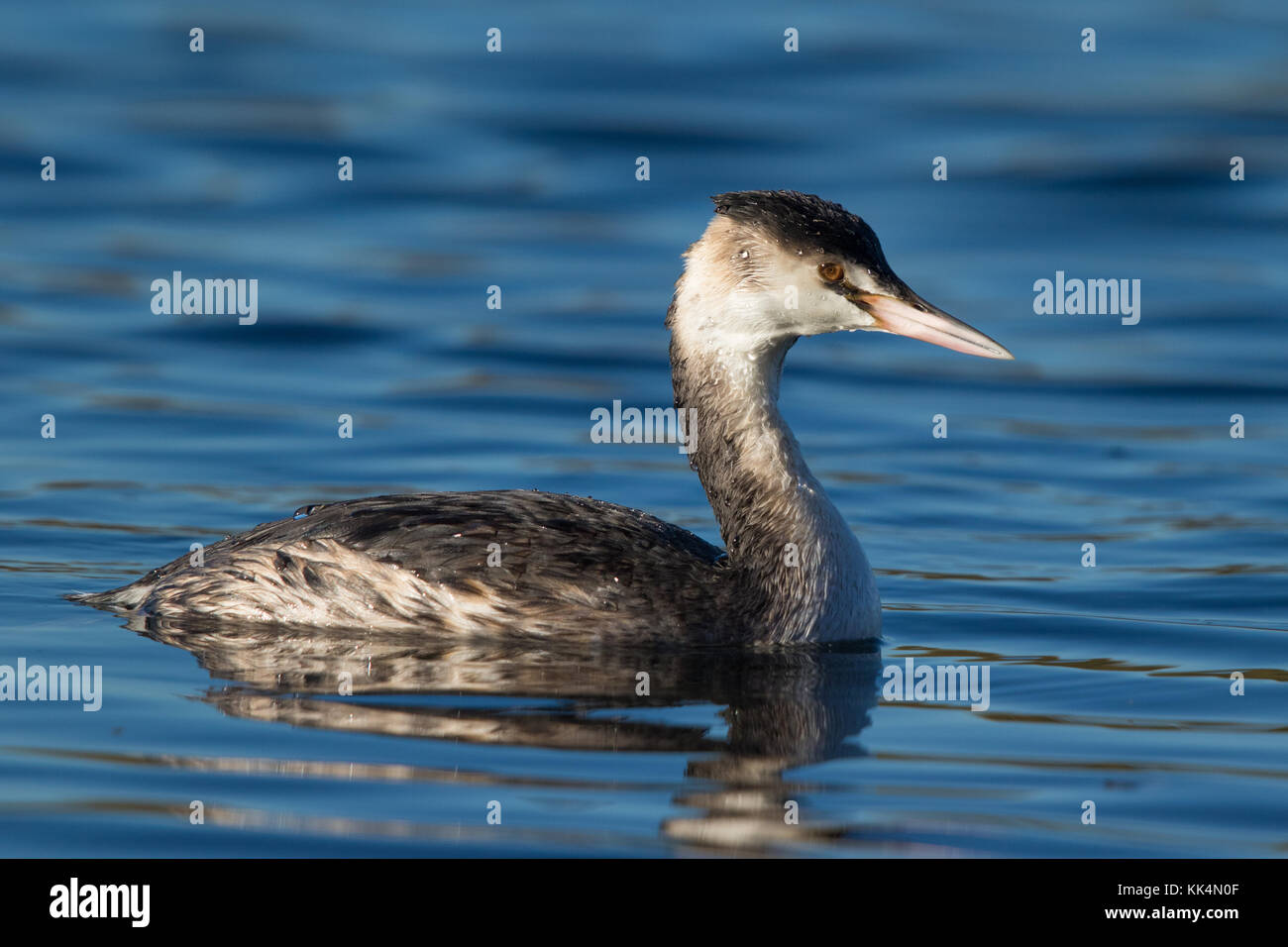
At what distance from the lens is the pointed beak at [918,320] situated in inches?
351

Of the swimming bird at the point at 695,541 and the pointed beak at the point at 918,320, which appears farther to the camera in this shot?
the pointed beak at the point at 918,320

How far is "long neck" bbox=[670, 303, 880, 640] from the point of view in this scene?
888cm

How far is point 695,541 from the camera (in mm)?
9258

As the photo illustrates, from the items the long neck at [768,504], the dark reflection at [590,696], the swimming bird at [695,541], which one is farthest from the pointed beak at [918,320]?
the dark reflection at [590,696]

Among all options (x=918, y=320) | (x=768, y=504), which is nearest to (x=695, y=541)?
(x=768, y=504)

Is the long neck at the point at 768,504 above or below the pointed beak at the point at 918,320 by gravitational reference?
below

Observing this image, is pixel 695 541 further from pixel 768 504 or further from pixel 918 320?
pixel 918 320

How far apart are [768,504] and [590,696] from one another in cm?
153

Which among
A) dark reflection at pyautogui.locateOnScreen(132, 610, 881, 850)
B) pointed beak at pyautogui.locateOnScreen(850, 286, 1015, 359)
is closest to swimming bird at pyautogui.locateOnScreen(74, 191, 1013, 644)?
pointed beak at pyautogui.locateOnScreen(850, 286, 1015, 359)

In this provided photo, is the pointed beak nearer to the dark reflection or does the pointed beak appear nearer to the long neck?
the long neck

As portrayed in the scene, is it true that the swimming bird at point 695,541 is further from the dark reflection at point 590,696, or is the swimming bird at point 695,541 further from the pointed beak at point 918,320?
the dark reflection at point 590,696

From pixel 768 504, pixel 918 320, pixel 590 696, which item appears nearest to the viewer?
pixel 590 696

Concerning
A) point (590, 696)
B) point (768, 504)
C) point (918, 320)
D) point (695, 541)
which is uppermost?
point (918, 320)

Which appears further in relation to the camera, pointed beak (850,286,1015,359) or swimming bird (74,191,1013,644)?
pointed beak (850,286,1015,359)
